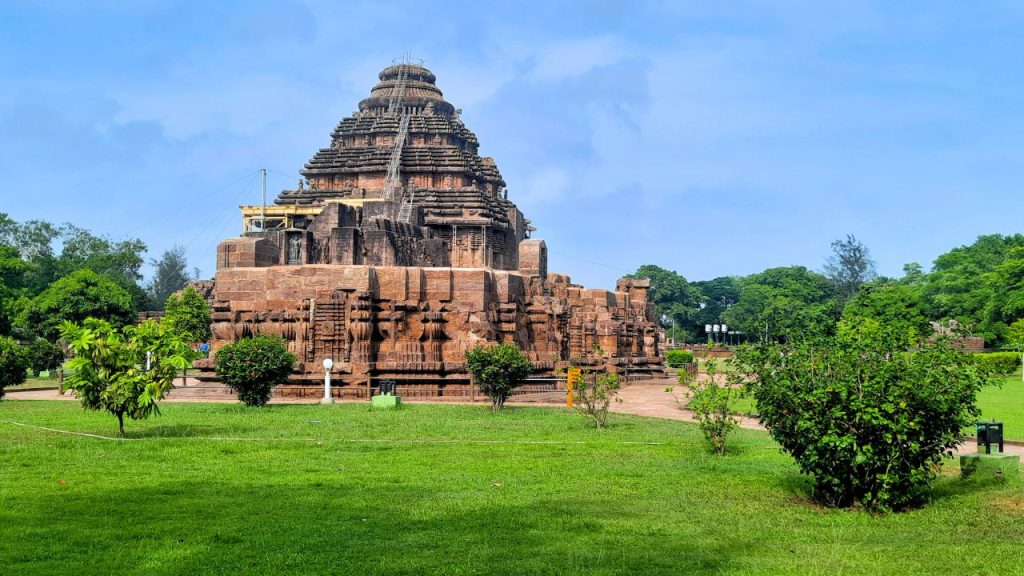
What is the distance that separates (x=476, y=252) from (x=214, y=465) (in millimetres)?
42949

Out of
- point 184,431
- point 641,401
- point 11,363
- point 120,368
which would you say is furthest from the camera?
point 641,401

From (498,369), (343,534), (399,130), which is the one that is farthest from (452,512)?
(399,130)

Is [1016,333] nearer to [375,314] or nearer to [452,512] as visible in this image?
[375,314]

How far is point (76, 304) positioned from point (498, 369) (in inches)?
1385

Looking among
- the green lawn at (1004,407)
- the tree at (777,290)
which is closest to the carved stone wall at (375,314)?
→ the green lawn at (1004,407)

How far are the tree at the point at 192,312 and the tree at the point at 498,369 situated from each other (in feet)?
89.4

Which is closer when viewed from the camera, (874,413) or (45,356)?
(874,413)

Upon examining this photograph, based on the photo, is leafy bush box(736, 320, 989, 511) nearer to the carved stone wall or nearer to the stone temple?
the stone temple

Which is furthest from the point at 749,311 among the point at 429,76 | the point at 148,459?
the point at 148,459

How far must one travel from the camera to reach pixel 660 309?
104 meters

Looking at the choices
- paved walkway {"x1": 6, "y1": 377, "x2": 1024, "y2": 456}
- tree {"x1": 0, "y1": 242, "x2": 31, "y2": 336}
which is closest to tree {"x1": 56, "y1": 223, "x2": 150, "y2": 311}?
tree {"x1": 0, "y1": 242, "x2": 31, "y2": 336}

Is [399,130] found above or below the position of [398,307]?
above

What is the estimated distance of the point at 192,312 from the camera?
45.8 meters

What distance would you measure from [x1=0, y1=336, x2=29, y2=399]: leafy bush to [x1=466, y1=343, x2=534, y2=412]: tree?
32.1 ft
